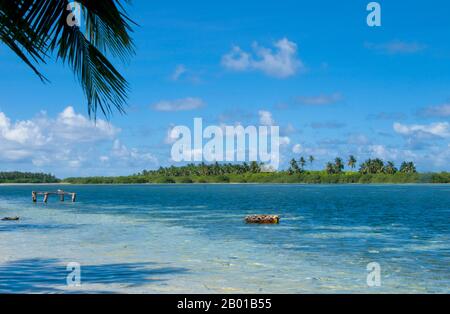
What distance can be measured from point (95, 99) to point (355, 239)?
90.2 ft

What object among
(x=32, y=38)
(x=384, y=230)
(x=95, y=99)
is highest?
(x=32, y=38)

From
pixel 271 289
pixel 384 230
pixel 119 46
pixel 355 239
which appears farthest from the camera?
pixel 384 230

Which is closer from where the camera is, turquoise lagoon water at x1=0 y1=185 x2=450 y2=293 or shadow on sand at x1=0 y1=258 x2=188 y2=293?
shadow on sand at x1=0 y1=258 x2=188 y2=293

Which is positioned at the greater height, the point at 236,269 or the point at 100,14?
the point at 100,14

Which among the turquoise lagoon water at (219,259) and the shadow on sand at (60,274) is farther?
the turquoise lagoon water at (219,259)

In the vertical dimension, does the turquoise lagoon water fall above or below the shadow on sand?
below

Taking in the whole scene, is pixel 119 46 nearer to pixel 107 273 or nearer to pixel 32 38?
pixel 32 38

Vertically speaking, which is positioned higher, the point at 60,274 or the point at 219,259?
the point at 60,274

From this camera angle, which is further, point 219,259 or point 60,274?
point 219,259

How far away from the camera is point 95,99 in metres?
5.52

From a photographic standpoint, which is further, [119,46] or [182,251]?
[182,251]

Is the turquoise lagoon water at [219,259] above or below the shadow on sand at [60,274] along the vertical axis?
below
